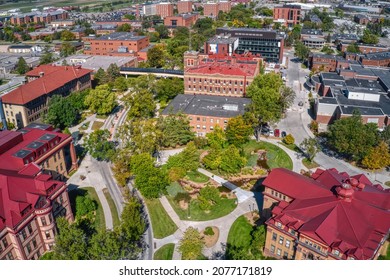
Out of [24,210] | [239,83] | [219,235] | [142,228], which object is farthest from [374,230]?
[239,83]

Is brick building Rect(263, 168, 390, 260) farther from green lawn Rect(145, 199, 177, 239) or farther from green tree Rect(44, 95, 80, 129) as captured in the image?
green tree Rect(44, 95, 80, 129)

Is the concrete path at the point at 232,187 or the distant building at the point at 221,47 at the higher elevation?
the distant building at the point at 221,47

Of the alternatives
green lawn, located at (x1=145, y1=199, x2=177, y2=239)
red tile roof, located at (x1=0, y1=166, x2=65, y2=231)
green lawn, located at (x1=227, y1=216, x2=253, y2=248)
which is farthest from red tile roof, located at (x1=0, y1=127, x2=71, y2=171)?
green lawn, located at (x1=227, y1=216, x2=253, y2=248)

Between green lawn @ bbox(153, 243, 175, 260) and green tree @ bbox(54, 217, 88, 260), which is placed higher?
green tree @ bbox(54, 217, 88, 260)

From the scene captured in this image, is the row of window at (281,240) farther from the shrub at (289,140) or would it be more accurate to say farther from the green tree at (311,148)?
the shrub at (289,140)

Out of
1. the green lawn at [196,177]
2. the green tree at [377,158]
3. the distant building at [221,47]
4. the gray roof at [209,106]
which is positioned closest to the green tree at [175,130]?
the gray roof at [209,106]

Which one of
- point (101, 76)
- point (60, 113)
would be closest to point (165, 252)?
point (60, 113)

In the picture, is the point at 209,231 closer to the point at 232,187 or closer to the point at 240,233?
the point at 240,233
